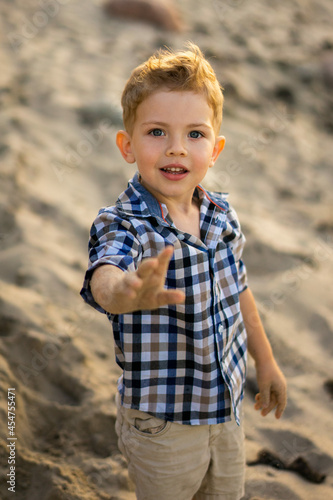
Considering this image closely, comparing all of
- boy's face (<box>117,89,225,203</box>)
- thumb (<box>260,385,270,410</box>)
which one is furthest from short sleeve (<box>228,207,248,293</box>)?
thumb (<box>260,385,270,410</box>)

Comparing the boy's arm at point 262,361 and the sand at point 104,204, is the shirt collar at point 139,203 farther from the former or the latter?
the sand at point 104,204

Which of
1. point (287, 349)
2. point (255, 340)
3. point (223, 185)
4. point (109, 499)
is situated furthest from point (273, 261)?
point (109, 499)

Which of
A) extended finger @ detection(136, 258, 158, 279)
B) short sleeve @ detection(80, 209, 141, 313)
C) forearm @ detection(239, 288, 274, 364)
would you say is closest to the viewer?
extended finger @ detection(136, 258, 158, 279)

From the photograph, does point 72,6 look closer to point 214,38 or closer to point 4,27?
point 4,27

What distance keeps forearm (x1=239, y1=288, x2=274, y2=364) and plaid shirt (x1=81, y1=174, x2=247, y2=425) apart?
0.79 ft

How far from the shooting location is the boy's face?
131 cm

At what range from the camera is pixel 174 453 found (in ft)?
4.39

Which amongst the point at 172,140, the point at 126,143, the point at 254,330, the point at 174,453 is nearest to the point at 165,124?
the point at 172,140

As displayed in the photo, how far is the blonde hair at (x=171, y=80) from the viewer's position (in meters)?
1.31

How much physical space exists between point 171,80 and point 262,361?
0.93 metres

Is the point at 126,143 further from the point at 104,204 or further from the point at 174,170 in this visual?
the point at 104,204

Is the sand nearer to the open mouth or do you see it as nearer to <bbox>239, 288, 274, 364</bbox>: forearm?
<bbox>239, 288, 274, 364</bbox>: forearm

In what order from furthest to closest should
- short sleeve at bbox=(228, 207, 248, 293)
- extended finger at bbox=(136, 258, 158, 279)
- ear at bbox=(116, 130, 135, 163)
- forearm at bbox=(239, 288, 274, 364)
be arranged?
forearm at bbox=(239, 288, 274, 364)
short sleeve at bbox=(228, 207, 248, 293)
ear at bbox=(116, 130, 135, 163)
extended finger at bbox=(136, 258, 158, 279)

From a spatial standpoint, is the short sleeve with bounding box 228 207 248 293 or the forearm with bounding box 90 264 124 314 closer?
the forearm with bounding box 90 264 124 314
